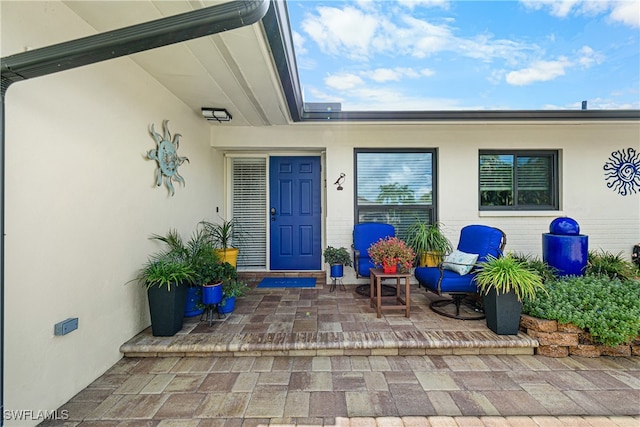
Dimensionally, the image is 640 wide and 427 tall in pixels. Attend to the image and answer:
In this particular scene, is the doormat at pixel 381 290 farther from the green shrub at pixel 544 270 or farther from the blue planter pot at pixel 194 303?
the blue planter pot at pixel 194 303

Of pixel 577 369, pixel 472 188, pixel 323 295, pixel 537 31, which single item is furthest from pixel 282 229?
pixel 537 31

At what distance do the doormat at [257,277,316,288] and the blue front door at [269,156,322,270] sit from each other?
0.27 metres

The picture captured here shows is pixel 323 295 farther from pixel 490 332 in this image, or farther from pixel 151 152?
pixel 151 152

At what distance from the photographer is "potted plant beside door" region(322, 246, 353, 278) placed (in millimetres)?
3961

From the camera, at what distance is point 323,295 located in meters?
3.77

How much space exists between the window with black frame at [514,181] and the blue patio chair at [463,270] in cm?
146

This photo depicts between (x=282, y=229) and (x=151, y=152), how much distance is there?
249 cm

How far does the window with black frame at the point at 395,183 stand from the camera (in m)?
4.41

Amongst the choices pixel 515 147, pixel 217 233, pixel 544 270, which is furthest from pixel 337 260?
pixel 515 147

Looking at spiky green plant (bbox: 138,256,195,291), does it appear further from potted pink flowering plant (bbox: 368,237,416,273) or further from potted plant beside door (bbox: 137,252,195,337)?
potted pink flowering plant (bbox: 368,237,416,273)

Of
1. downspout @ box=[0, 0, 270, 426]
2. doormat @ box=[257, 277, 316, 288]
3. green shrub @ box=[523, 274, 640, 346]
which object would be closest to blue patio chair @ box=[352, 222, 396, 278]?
doormat @ box=[257, 277, 316, 288]

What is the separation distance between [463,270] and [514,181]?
2.35 m

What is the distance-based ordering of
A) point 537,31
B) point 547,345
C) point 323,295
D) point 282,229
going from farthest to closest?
point 282,229 → point 323,295 → point 537,31 → point 547,345

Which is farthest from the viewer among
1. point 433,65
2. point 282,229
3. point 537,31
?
point 282,229
